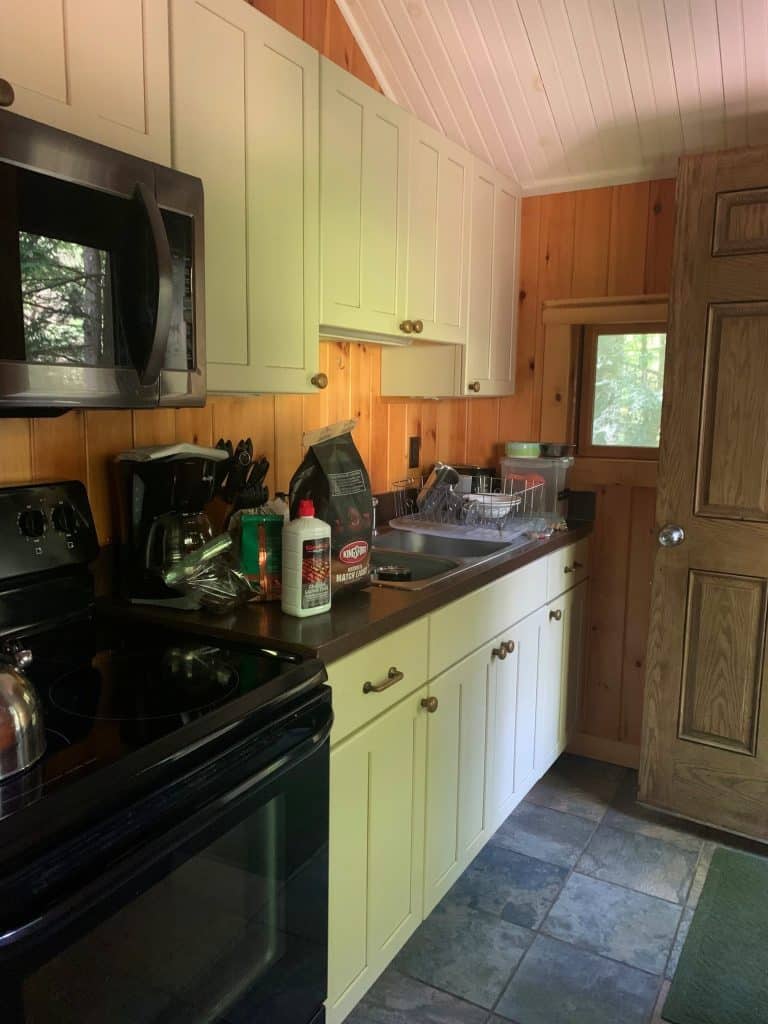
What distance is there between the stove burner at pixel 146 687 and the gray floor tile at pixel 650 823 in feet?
5.73

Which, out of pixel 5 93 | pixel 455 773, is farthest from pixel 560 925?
pixel 5 93

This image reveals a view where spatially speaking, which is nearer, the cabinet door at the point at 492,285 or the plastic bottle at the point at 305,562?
the plastic bottle at the point at 305,562

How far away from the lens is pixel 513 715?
89.1 inches

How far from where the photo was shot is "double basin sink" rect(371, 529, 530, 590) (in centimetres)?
187

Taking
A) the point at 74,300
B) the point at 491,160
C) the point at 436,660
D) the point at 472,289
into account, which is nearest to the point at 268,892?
the point at 436,660

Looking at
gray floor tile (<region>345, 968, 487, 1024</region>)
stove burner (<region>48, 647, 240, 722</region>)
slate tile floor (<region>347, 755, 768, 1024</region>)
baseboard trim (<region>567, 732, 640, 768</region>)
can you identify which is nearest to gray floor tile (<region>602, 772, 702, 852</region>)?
slate tile floor (<region>347, 755, 768, 1024</region>)

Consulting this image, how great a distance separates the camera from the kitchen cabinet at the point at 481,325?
245cm

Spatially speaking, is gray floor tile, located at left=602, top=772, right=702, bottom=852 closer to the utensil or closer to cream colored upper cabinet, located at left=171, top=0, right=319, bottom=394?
cream colored upper cabinet, located at left=171, top=0, right=319, bottom=394

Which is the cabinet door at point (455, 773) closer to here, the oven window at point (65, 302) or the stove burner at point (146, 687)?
the stove burner at point (146, 687)

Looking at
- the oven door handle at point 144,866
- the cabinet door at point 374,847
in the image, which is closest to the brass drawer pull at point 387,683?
the cabinet door at point 374,847

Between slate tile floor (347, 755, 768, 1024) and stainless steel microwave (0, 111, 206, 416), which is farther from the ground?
stainless steel microwave (0, 111, 206, 416)

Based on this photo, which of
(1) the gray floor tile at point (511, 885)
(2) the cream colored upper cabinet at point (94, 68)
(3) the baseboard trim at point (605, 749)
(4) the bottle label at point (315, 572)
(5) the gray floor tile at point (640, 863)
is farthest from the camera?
(3) the baseboard trim at point (605, 749)

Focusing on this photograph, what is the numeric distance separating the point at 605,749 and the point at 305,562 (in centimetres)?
191

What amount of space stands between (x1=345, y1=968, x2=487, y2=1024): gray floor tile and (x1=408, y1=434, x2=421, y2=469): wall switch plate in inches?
62.3
